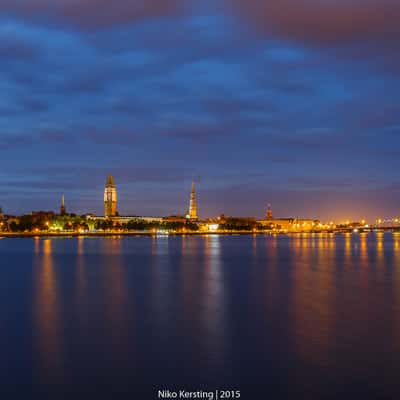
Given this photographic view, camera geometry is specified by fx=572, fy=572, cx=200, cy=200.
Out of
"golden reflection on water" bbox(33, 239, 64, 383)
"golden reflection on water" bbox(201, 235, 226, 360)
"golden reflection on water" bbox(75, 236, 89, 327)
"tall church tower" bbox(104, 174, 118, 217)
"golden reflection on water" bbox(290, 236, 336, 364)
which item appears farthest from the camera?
"tall church tower" bbox(104, 174, 118, 217)

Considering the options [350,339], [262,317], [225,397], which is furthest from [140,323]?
[225,397]

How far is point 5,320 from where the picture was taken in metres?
16.4

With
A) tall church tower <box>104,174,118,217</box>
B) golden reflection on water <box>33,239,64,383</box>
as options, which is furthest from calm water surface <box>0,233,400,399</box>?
tall church tower <box>104,174,118,217</box>

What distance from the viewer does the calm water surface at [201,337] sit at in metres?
10.4

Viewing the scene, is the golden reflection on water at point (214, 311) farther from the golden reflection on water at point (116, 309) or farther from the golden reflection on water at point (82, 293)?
the golden reflection on water at point (82, 293)

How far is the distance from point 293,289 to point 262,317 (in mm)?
7334

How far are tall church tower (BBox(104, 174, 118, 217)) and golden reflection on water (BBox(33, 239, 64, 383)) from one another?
153253 mm

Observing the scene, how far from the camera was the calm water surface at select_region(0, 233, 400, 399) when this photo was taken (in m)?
10.4

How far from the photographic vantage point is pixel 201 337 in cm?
1418

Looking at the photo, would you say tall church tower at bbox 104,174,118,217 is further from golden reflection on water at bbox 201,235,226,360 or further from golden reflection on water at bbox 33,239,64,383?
golden reflection on water at bbox 33,239,64,383

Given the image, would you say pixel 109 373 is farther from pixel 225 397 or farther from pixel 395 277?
pixel 395 277

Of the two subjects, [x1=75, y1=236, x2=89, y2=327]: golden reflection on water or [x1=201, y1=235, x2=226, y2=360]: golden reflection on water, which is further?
[x1=75, y1=236, x2=89, y2=327]: golden reflection on water

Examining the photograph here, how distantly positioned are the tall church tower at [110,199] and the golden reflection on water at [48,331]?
153m

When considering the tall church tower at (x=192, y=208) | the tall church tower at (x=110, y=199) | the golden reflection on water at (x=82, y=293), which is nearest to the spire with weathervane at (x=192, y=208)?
the tall church tower at (x=192, y=208)
